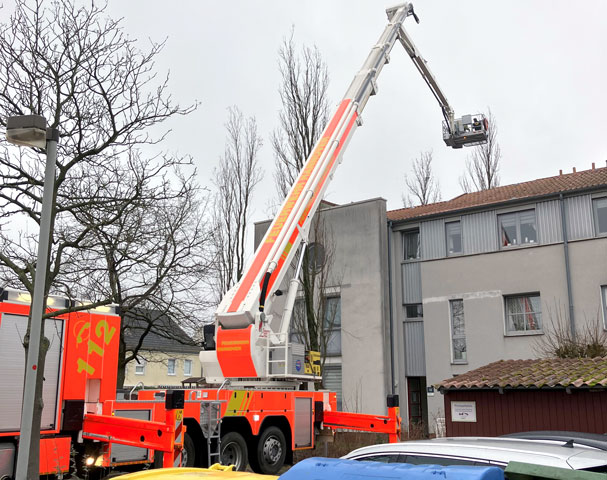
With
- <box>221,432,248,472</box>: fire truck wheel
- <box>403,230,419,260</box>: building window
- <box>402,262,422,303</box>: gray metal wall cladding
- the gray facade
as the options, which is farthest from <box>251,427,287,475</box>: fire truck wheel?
<box>403,230,419,260</box>: building window

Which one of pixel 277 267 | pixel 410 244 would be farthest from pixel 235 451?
pixel 410 244

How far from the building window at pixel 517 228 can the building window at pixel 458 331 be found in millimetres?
2871

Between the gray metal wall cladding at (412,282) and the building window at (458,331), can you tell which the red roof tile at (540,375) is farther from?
the gray metal wall cladding at (412,282)

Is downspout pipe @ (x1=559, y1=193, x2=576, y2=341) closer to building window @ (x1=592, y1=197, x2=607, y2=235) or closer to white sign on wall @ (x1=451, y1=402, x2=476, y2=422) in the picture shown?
building window @ (x1=592, y1=197, x2=607, y2=235)

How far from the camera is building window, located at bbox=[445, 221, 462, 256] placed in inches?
968

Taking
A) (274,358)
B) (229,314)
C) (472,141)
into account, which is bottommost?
(274,358)

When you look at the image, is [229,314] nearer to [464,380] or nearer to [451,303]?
[464,380]

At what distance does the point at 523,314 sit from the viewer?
2255 cm

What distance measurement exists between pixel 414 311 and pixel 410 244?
2.74m

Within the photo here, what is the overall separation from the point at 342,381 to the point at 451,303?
539 cm

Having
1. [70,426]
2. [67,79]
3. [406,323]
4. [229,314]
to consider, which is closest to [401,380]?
[406,323]

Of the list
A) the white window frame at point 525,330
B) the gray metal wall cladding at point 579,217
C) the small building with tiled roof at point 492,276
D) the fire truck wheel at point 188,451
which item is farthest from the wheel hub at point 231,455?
the gray metal wall cladding at point 579,217

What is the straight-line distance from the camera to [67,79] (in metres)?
10.6

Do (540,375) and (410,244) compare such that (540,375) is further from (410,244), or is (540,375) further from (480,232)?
(410,244)
